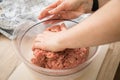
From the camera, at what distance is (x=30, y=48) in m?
0.71

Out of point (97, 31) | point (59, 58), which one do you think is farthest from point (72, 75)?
point (97, 31)

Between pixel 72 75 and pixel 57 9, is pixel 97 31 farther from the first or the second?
pixel 57 9

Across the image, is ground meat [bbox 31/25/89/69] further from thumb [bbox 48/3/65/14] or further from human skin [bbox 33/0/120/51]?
thumb [bbox 48/3/65/14]

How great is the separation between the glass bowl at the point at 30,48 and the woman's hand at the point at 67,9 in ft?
0.11

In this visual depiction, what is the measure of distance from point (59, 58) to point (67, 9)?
241 millimetres

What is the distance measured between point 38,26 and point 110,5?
1.07 feet

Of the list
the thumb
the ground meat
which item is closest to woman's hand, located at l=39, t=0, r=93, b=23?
the thumb

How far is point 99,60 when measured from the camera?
703mm

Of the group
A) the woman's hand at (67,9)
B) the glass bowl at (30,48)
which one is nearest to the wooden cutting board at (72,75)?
the glass bowl at (30,48)

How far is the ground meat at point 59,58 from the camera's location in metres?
0.61

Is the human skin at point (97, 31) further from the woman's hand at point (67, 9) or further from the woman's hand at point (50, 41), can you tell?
the woman's hand at point (67, 9)

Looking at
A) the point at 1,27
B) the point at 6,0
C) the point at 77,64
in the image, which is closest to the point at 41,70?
the point at 77,64

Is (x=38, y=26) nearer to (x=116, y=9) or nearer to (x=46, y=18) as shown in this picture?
(x=46, y=18)

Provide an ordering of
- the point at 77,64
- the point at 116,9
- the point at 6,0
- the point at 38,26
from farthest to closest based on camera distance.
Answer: the point at 6,0, the point at 38,26, the point at 77,64, the point at 116,9
